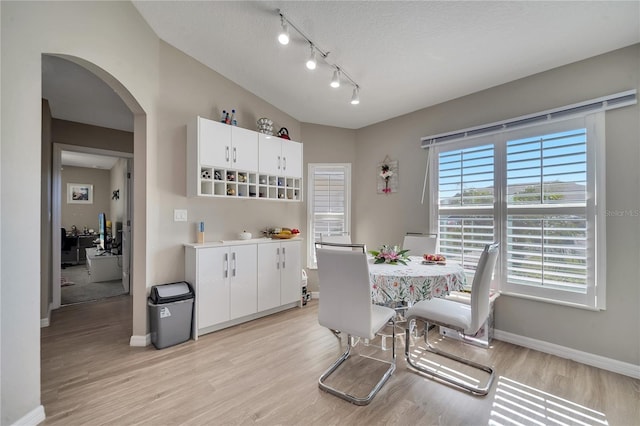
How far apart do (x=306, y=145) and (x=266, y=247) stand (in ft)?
5.75

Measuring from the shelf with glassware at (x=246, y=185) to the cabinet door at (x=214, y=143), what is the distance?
3.3 inches

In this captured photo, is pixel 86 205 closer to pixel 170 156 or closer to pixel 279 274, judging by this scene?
pixel 170 156

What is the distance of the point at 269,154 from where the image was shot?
11.1ft

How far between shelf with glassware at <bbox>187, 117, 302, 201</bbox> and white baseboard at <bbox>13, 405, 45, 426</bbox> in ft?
5.99

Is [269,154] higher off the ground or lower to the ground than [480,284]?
higher

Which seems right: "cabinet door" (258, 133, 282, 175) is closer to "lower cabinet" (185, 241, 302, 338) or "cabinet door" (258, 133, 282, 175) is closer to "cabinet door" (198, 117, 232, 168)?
"cabinet door" (198, 117, 232, 168)

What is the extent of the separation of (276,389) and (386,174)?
114 inches

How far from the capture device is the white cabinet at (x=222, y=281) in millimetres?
2725

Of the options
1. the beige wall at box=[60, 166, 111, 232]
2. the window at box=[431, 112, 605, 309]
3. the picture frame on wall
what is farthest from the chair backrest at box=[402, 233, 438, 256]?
the picture frame on wall

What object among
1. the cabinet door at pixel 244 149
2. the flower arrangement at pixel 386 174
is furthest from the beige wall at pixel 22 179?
the flower arrangement at pixel 386 174

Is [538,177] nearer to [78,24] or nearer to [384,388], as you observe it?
[384,388]

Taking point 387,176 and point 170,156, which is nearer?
point 170,156

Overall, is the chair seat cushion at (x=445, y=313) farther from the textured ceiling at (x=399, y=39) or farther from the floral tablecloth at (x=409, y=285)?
the textured ceiling at (x=399, y=39)

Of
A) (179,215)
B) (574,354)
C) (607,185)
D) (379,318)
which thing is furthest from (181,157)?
(574,354)
